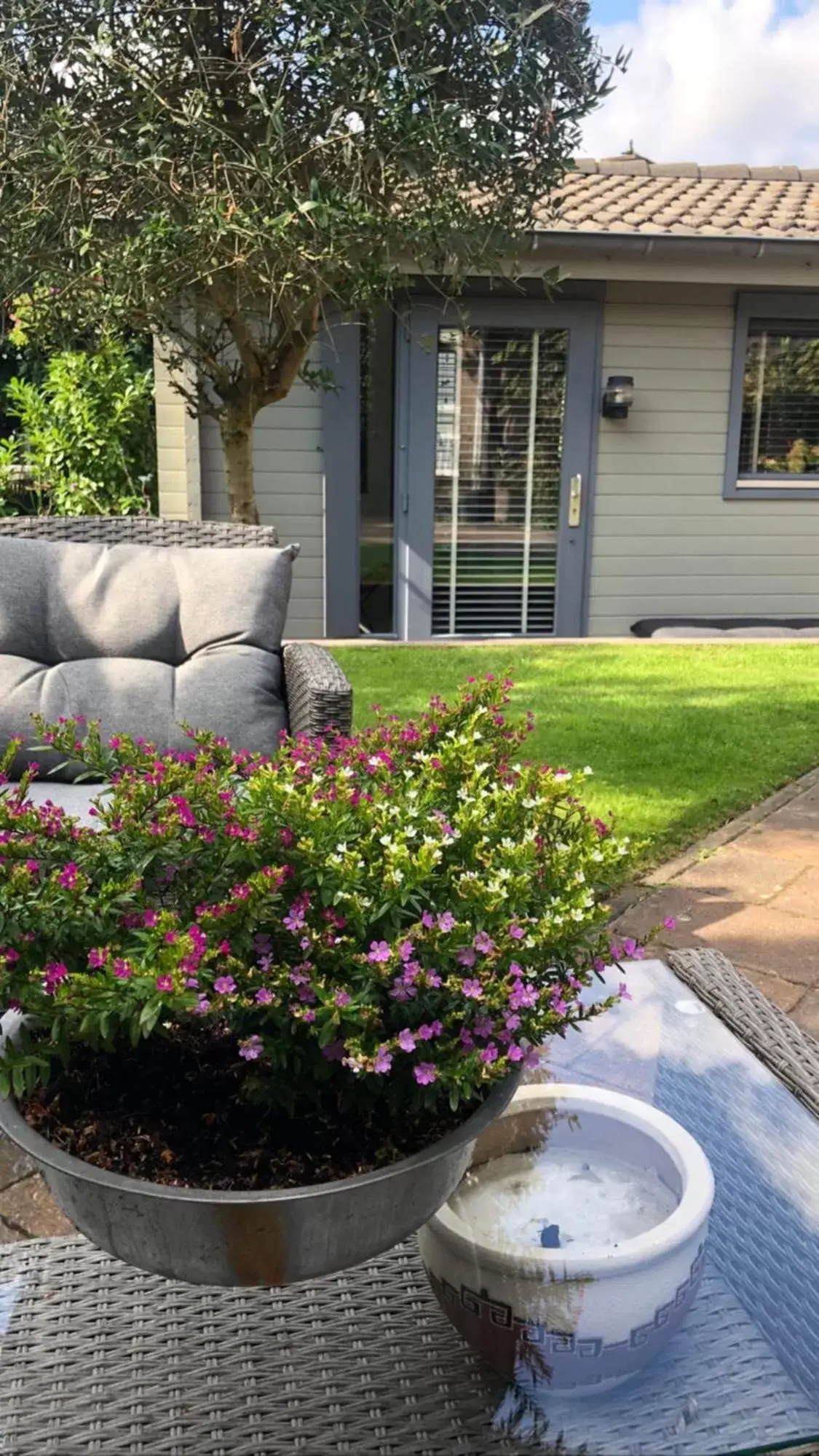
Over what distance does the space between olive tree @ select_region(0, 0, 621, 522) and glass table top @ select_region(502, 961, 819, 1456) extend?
2.07 m

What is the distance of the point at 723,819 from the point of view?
366 cm

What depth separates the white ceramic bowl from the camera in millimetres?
960

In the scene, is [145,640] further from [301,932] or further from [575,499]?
[575,499]

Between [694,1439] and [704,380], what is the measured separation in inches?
289

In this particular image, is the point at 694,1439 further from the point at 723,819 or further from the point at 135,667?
the point at 723,819

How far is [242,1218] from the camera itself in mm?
852

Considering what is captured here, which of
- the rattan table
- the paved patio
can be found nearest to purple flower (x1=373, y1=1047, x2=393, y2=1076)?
the rattan table

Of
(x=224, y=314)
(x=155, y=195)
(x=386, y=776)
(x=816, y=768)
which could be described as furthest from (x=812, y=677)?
(x=386, y=776)

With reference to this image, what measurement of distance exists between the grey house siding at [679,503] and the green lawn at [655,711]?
1.36m

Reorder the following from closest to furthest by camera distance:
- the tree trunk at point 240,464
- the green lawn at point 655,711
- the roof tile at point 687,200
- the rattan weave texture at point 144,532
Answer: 1. the rattan weave texture at point 144,532
2. the tree trunk at point 240,464
3. the green lawn at point 655,711
4. the roof tile at point 687,200

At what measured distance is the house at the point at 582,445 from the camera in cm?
691

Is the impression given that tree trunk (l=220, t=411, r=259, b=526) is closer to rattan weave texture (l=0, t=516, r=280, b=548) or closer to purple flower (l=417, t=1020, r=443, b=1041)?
rattan weave texture (l=0, t=516, r=280, b=548)

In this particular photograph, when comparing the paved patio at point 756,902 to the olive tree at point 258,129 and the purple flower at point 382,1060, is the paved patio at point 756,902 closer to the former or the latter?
the purple flower at point 382,1060

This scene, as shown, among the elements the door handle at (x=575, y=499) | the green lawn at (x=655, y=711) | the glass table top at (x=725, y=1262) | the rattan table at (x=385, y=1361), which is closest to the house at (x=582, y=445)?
the door handle at (x=575, y=499)
